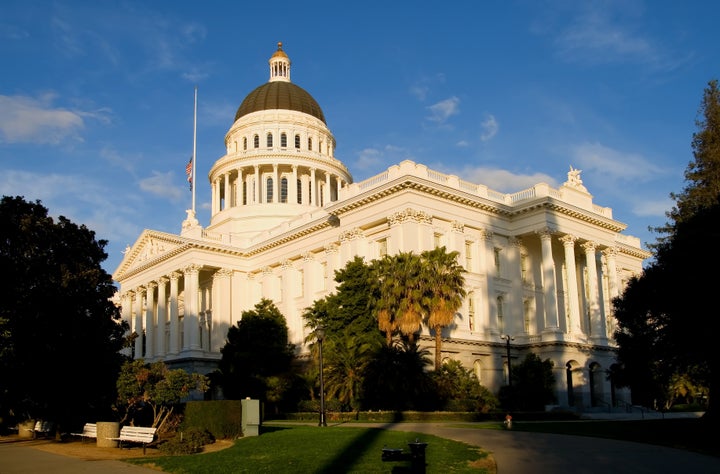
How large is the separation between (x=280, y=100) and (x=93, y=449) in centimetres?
6301

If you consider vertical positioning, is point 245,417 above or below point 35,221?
below

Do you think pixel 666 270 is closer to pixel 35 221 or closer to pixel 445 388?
pixel 445 388

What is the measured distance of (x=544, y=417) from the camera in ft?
135

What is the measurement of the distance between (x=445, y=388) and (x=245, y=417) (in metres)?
16.7

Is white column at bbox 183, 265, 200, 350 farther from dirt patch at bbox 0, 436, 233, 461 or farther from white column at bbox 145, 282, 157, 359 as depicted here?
dirt patch at bbox 0, 436, 233, 461

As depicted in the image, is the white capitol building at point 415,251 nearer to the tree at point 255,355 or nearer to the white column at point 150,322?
the white column at point 150,322

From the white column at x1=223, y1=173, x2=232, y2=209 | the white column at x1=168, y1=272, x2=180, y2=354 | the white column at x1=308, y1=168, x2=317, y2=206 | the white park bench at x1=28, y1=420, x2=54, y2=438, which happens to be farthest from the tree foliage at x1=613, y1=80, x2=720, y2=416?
the white column at x1=223, y1=173, x2=232, y2=209

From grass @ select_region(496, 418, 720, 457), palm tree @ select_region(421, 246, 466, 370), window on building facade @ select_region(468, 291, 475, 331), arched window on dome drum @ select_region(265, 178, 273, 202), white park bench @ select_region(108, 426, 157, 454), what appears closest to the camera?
grass @ select_region(496, 418, 720, 457)

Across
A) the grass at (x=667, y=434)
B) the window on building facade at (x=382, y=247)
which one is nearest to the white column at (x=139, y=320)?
the window on building facade at (x=382, y=247)

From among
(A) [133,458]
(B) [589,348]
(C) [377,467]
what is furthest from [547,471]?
(B) [589,348]

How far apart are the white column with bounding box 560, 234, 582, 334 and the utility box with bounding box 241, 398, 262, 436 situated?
104 ft

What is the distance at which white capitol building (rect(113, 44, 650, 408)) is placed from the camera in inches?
1933

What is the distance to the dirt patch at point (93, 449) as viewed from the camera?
21.5m

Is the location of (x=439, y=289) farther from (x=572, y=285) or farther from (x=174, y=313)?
(x=174, y=313)
